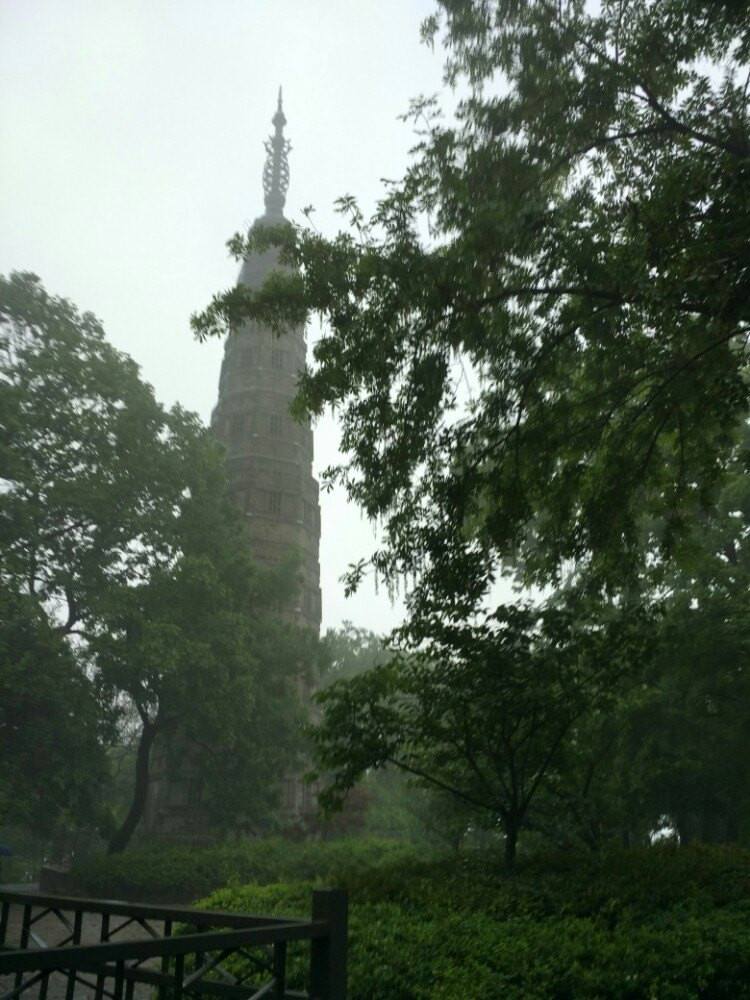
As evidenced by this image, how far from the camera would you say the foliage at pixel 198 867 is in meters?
26.9

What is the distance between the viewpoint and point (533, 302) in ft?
34.5

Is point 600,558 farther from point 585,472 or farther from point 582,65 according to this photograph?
point 582,65

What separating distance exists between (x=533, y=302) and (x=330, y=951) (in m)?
8.21

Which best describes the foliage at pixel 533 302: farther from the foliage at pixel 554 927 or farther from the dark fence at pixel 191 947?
the dark fence at pixel 191 947

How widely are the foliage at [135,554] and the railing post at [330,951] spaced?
2487cm

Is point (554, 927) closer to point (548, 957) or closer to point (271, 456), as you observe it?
point (548, 957)

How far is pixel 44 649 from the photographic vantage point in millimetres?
26844

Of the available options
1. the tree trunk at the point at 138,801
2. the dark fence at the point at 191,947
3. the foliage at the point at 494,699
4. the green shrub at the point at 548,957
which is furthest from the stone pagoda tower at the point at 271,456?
the dark fence at the point at 191,947

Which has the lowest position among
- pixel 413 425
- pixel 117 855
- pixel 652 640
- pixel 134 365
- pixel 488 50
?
pixel 117 855

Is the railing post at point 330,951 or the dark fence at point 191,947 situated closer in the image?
the dark fence at point 191,947

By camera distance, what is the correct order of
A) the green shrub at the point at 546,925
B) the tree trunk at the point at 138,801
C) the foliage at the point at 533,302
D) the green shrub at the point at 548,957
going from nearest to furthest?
1. the green shrub at the point at 548,957
2. the green shrub at the point at 546,925
3. the foliage at the point at 533,302
4. the tree trunk at the point at 138,801

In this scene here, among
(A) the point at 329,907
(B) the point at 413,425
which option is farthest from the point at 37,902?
(B) the point at 413,425

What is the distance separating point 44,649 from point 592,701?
19.3m

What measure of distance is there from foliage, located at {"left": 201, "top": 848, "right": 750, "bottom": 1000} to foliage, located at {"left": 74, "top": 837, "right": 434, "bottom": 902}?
16181 mm
